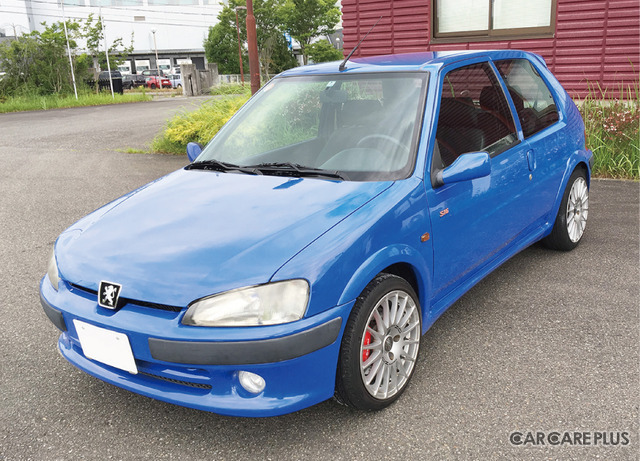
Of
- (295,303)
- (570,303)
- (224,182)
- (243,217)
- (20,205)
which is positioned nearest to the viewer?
(295,303)

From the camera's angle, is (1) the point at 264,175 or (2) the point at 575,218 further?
(2) the point at 575,218

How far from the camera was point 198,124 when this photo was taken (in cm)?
991

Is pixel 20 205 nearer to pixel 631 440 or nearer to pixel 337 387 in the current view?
pixel 337 387

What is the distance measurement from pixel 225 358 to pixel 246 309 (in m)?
0.20

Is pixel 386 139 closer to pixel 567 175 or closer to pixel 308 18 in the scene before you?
pixel 567 175

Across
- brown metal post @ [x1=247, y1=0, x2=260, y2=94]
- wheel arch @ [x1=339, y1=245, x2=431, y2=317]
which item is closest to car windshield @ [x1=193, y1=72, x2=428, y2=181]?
wheel arch @ [x1=339, y1=245, x2=431, y2=317]

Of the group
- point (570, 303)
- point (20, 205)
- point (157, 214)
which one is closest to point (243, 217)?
point (157, 214)

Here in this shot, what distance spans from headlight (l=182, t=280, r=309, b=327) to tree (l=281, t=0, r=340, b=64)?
4355 cm

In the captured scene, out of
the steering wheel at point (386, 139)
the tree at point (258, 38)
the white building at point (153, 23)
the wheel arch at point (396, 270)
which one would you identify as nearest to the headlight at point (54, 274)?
the wheel arch at point (396, 270)

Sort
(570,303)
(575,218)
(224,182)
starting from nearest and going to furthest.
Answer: (224,182), (570,303), (575,218)

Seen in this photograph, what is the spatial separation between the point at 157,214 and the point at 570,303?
2632 millimetres

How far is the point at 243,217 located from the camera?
2.55m

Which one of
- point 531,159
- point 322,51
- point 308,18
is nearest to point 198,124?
point 531,159

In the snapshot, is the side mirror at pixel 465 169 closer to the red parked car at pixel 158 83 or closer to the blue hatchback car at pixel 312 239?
the blue hatchback car at pixel 312 239
